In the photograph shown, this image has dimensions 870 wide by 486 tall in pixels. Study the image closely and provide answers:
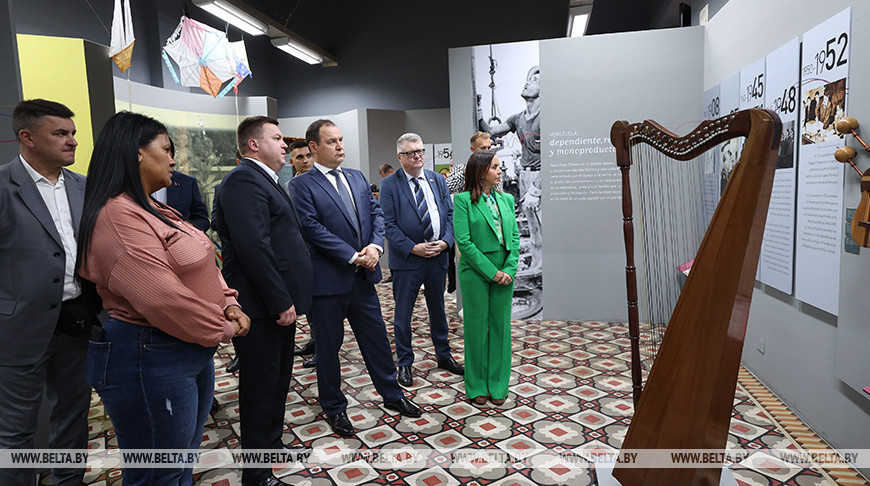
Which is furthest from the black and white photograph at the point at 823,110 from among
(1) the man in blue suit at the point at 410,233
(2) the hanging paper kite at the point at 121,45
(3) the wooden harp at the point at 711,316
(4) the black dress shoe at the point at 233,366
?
(2) the hanging paper kite at the point at 121,45

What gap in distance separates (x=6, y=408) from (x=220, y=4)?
5.86m

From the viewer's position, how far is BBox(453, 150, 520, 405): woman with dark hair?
317cm

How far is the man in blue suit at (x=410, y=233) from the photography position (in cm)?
364

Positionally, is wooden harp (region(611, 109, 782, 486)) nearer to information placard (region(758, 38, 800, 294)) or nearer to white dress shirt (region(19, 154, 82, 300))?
information placard (region(758, 38, 800, 294))

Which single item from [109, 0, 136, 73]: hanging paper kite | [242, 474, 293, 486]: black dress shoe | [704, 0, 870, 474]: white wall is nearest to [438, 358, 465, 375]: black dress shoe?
[242, 474, 293, 486]: black dress shoe

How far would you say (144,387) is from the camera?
153 centimetres

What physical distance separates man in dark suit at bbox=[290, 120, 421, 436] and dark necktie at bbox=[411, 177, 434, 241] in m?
0.68

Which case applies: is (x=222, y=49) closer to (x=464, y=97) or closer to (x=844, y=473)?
(x=464, y=97)

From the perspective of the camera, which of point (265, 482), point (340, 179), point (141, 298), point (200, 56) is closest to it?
point (141, 298)

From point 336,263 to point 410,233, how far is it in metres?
0.93

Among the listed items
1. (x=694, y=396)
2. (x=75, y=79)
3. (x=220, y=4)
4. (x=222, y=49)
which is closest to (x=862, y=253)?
(x=694, y=396)

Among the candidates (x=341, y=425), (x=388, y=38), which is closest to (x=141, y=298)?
(x=341, y=425)

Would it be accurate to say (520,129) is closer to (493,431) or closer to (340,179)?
(340,179)

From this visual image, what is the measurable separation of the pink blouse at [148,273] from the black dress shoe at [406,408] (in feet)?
5.68
